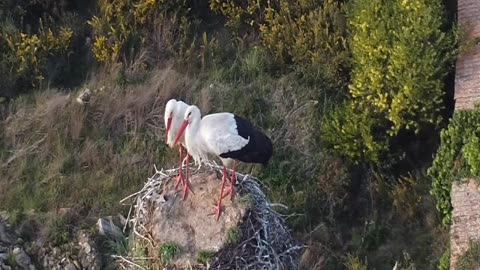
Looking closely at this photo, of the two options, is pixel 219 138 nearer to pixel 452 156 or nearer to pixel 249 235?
pixel 249 235

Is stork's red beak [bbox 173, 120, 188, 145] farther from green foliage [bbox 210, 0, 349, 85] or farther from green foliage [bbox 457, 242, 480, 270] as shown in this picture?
green foliage [bbox 210, 0, 349, 85]

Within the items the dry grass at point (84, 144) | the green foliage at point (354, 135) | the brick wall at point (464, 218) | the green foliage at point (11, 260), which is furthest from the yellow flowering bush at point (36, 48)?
the brick wall at point (464, 218)

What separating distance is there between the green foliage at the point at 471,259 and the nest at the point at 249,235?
1.46m

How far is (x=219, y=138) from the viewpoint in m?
8.56

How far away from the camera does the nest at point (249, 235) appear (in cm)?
862

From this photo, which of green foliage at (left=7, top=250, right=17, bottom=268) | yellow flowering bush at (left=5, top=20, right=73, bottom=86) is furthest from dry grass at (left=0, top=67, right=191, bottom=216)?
green foliage at (left=7, top=250, right=17, bottom=268)

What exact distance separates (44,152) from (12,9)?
94.5 inches

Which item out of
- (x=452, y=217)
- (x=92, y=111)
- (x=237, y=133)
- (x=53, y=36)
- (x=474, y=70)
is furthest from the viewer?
(x=53, y=36)

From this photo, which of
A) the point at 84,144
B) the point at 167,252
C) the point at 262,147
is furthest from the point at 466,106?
the point at 84,144

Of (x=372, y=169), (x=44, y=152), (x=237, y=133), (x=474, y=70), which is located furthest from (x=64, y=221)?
(x=474, y=70)

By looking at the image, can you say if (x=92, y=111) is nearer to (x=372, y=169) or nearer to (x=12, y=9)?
(x=12, y=9)

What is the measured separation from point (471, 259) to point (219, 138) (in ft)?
8.31

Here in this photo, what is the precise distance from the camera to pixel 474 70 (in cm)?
1065

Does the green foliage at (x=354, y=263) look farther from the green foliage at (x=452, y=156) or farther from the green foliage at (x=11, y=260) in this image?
the green foliage at (x=11, y=260)
